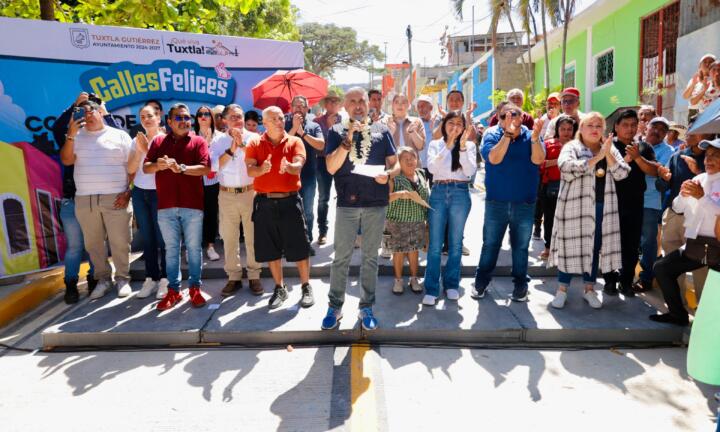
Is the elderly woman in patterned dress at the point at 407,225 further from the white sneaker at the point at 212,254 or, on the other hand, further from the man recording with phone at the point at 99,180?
the man recording with phone at the point at 99,180

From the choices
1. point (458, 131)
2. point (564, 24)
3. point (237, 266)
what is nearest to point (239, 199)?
point (237, 266)

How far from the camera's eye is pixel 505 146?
4457 mm

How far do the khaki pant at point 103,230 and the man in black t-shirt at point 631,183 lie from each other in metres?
5.34

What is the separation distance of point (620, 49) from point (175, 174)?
14.5 metres

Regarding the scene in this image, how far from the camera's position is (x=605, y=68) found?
51.3 feet

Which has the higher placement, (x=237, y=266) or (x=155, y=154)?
(x=155, y=154)

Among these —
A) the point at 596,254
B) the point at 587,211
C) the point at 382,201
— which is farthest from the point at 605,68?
the point at 382,201

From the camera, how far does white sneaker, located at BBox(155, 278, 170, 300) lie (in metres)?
5.07

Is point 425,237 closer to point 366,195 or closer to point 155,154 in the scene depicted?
point 366,195

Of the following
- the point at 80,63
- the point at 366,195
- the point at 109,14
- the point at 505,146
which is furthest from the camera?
the point at 109,14

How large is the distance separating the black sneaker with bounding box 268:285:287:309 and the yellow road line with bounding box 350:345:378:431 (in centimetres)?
106

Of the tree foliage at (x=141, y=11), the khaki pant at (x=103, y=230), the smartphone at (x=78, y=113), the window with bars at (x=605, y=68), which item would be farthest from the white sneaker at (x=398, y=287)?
→ the window with bars at (x=605, y=68)

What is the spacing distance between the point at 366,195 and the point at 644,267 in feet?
11.1

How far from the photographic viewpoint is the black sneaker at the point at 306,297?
187 inches
